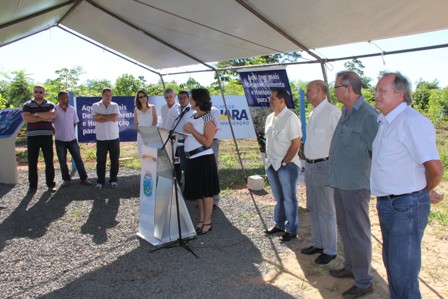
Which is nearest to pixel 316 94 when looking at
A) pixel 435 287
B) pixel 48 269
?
pixel 435 287

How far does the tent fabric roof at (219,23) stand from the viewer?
345 centimetres

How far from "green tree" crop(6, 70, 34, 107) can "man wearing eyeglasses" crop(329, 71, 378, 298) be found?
708 inches

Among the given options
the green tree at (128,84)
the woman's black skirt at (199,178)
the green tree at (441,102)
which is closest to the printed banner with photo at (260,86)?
the woman's black skirt at (199,178)

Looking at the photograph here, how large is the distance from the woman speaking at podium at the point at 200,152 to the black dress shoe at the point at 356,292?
1944mm

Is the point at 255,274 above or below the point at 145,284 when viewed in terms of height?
below

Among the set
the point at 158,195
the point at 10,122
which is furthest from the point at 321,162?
the point at 10,122

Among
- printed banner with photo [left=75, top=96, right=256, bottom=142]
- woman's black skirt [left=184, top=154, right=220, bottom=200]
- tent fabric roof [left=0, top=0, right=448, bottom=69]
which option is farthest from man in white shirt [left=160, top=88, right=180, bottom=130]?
woman's black skirt [left=184, top=154, right=220, bottom=200]

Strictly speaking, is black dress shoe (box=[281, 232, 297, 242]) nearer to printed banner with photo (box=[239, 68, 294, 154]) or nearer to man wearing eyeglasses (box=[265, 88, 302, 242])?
man wearing eyeglasses (box=[265, 88, 302, 242])

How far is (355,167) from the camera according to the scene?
2.94 m

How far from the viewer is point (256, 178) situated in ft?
22.9

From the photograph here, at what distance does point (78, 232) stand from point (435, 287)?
4104 millimetres

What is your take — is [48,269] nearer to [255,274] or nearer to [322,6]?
[255,274]

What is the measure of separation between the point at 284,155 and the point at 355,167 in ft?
4.38

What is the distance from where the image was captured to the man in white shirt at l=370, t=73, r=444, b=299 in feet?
7.30
